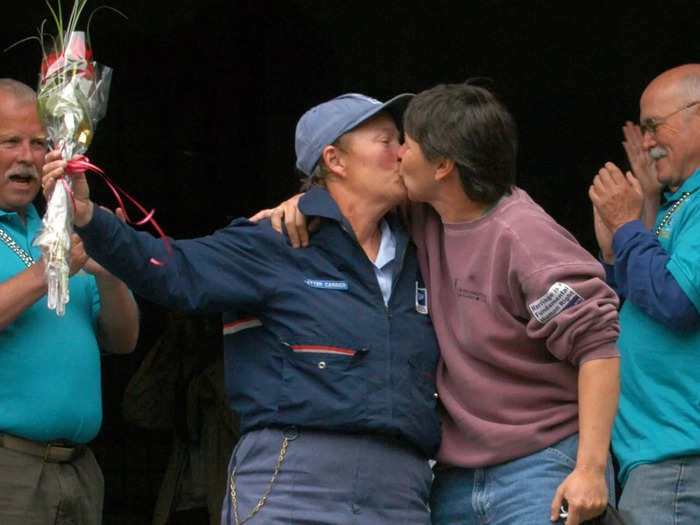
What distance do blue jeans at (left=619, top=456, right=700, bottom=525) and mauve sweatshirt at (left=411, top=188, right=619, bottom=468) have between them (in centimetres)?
49

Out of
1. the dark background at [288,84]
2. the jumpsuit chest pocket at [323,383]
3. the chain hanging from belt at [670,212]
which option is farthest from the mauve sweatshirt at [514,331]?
the dark background at [288,84]

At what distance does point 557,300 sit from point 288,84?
11.2 feet

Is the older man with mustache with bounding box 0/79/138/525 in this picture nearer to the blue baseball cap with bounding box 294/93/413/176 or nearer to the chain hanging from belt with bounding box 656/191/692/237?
the blue baseball cap with bounding box 294/93/413/176

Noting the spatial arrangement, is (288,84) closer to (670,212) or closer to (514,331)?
(670,212)

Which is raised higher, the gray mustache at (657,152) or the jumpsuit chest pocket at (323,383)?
the gray mustache at (657,152)

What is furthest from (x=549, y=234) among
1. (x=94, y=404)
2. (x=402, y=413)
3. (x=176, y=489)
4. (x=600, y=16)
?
(x=600, y=16)

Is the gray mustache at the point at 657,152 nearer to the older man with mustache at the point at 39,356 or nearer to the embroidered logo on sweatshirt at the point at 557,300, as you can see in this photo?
the embroidered logo on sweatshirt at the point at 557,300

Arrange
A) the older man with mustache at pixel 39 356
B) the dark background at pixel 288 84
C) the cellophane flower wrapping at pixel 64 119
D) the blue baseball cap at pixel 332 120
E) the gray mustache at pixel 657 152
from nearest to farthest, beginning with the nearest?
the cellophane flower wrapping at pixel 64 119
the blue baseball cap at pixel 332 120
the older man with mustache at pixel 39 356
the gray mustache at pixel 657 152
the dark background at pixel 288 84

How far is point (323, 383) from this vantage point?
2.70 metres

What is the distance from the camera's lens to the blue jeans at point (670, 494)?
9.93ft

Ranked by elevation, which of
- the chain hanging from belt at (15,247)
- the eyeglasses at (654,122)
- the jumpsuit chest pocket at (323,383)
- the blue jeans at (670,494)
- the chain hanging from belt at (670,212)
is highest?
the eyeglasses at (654,122)

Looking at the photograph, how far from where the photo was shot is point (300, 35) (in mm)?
5715

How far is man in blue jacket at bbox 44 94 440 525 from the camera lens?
267 cm

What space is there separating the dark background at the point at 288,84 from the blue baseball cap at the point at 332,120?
2.68 m
